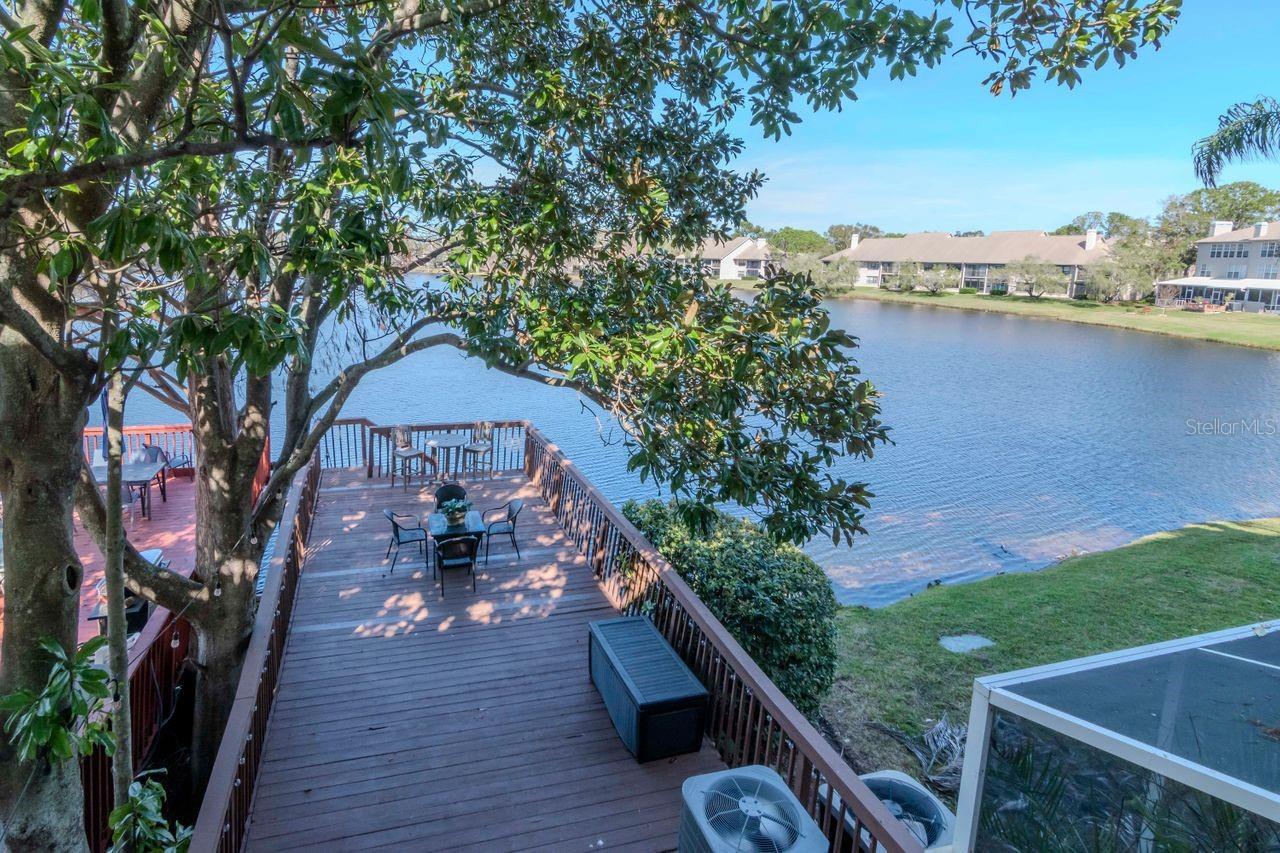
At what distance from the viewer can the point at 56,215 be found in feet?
8.91

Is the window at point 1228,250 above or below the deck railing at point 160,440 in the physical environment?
above

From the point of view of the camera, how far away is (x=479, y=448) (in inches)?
405

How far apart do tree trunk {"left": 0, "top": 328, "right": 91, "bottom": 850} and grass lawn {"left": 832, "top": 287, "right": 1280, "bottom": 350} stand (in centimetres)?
3465

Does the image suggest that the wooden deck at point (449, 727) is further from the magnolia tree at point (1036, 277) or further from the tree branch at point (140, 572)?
the magnolia tree at point (1036, 277)

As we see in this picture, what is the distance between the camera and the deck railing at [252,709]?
3105mm

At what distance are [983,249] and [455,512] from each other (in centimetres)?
7126

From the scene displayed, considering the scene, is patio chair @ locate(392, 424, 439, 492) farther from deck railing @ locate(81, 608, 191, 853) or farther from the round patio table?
deck railing @ locate(81, 608, 191, 853)

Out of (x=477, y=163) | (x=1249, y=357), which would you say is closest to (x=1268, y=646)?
(x=477, y=163)

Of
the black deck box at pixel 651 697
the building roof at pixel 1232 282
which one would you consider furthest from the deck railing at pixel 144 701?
the building roof at pixel 1232 282

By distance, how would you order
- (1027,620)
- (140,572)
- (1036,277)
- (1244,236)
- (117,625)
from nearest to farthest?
1. (117,625)
2. (140,572)
3. (1027,620)
4. (1244,236)
5. (1036,277)

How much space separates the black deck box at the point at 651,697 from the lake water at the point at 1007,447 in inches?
119

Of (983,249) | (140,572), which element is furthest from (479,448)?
(983,249)

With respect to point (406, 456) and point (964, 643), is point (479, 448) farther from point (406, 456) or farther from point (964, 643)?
point (964, 643)

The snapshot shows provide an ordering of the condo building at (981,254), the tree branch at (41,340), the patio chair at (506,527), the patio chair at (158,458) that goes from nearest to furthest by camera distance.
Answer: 1. the tree branch at (41,340)
2. the patio chair at (506,527)
3. the patio chair at (158,458)
4. the condo building at (981,254)
